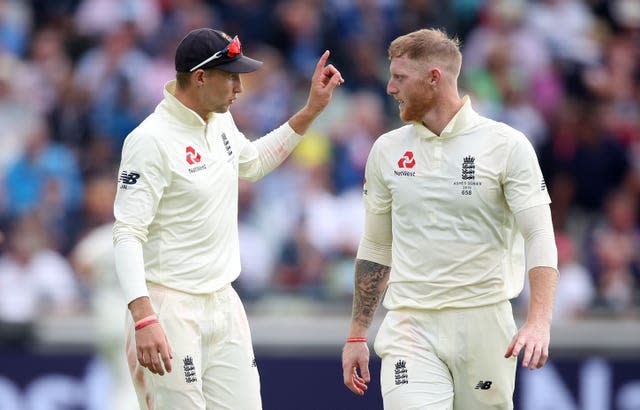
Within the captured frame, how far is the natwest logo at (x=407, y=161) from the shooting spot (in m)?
7.14

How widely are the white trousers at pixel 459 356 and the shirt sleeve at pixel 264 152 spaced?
4.29 feet

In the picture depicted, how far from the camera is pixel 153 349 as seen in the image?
6.67 m

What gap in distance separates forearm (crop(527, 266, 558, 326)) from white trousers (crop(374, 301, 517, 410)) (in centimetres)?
32

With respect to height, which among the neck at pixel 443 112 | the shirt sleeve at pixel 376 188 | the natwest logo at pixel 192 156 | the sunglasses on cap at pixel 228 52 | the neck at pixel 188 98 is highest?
the sunglasses on cap at pixel 228 52

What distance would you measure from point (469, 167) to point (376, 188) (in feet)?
1.76

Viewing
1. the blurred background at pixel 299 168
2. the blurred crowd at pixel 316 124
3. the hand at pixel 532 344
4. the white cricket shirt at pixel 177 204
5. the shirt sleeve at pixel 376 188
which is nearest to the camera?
the hand at pixel 532 344

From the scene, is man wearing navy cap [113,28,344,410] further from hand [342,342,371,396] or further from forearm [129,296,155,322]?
hand [342,342,371,396]

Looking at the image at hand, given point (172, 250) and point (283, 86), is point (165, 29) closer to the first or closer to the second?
point (283, 86)

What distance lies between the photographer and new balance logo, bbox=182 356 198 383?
6973 millimetres

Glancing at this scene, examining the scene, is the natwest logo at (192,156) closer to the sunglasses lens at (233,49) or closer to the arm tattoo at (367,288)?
the sunglasses lens at (233,49)

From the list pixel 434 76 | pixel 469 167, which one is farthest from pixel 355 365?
pixel 434 76

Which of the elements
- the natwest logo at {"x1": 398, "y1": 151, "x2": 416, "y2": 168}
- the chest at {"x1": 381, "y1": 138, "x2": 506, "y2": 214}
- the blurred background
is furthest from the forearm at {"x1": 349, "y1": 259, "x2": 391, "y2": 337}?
the blurred background

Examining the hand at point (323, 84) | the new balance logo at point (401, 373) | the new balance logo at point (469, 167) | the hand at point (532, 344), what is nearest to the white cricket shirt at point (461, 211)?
the new balance logo at point (469, 167)

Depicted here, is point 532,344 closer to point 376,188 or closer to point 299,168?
point 376,188
